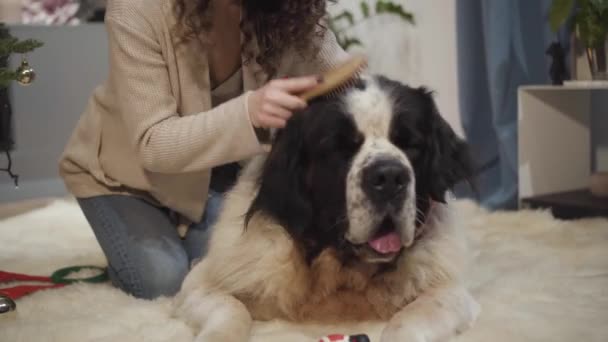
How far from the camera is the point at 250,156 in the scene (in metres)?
1.41

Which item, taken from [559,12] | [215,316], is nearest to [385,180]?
[215,316]

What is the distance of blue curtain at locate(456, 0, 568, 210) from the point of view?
9.93 feet

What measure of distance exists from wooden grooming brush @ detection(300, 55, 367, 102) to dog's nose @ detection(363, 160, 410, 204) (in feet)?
0.57

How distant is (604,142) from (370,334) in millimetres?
2380

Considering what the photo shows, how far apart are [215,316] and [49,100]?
2809 mm

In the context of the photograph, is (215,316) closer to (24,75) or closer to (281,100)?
(281,100)

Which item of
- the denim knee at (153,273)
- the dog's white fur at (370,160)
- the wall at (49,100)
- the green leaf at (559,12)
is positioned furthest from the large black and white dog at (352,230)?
the wall at (49,100)

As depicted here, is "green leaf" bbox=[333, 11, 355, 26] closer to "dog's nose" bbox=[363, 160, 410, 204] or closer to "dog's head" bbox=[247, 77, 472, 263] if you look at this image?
"dog's head" bbox=[247, 77, 472, 263]

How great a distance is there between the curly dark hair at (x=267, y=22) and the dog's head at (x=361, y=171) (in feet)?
1.25

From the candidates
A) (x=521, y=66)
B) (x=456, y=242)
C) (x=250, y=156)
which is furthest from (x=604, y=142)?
(x=250, y=156)

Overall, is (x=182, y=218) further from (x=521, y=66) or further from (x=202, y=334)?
(x=521, y=66)

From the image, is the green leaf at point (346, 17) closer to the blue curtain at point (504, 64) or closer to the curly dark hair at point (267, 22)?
the blue curtain at point (504, 64)

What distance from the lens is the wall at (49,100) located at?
364cm

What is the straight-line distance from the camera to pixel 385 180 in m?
1.15
